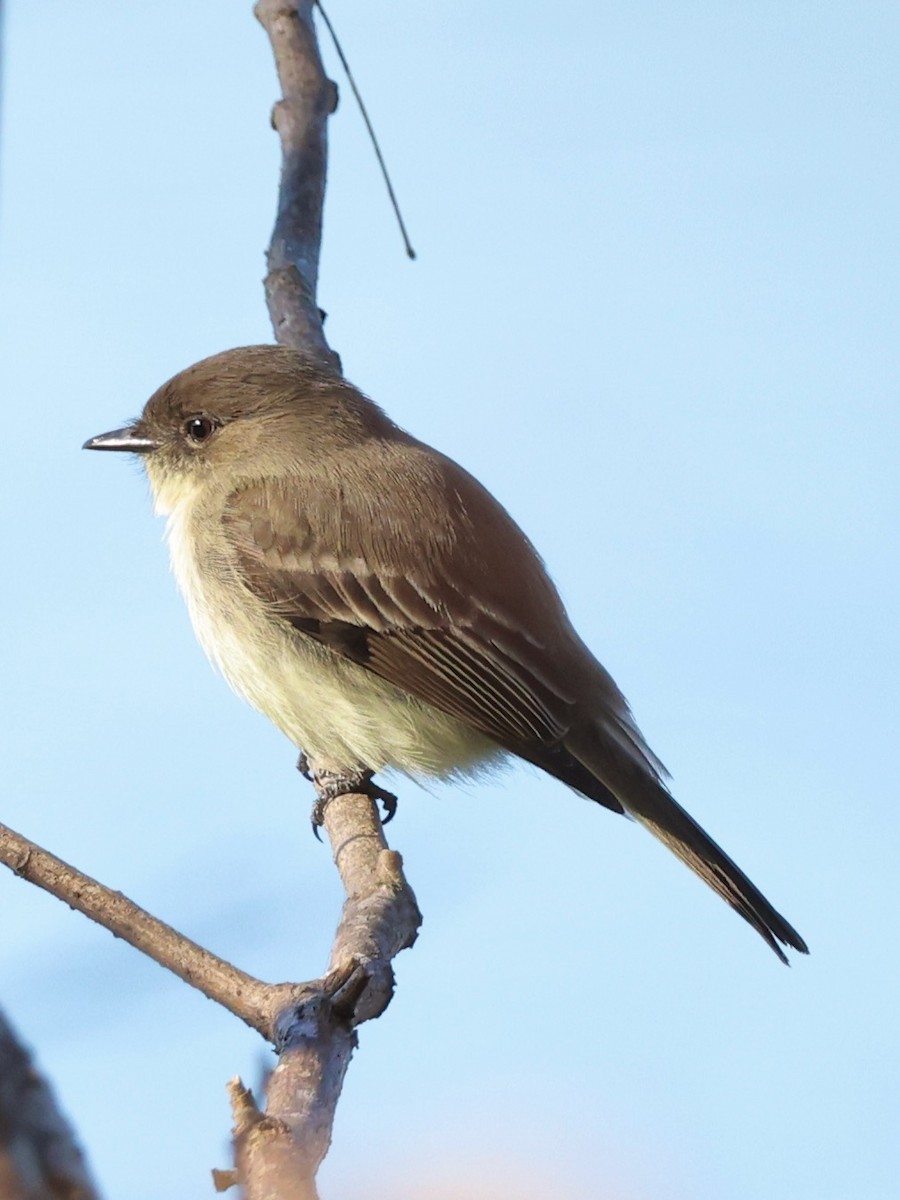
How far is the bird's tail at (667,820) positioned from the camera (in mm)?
3658

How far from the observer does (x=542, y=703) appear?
12.8 ft

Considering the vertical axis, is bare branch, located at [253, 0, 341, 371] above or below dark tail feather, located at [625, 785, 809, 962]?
above

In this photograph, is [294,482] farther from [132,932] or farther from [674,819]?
[132,932]

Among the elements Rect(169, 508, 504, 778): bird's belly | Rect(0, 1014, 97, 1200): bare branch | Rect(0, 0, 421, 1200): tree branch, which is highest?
Rect(169, 508, 504, 778): bird's belly

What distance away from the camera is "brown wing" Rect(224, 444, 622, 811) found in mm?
3881

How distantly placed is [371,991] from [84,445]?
2848 millimetres

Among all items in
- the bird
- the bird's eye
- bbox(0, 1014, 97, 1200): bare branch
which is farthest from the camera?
the bird's eye

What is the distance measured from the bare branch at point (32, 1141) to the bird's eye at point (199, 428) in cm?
374

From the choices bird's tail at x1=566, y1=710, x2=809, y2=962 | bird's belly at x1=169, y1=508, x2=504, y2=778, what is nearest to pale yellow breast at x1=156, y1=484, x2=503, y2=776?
bird's belly at x1=169, y1=508, x2=504, y2=778

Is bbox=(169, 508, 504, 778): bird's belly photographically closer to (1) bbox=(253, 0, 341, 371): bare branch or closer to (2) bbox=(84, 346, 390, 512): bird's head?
(2) bbox=(84, 346, 390, 512): bird's head

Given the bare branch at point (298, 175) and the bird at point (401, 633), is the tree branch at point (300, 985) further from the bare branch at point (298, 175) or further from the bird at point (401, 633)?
the bare branch at point (298, 175)

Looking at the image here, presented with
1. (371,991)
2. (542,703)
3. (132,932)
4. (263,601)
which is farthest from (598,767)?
(132,932)

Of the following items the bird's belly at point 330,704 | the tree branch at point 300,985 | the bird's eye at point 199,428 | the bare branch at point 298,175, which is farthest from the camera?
the bare branch at point 298,175

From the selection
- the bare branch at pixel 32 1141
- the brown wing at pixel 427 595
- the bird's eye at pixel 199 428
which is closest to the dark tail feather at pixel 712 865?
the brown wing at pixel 427 595
